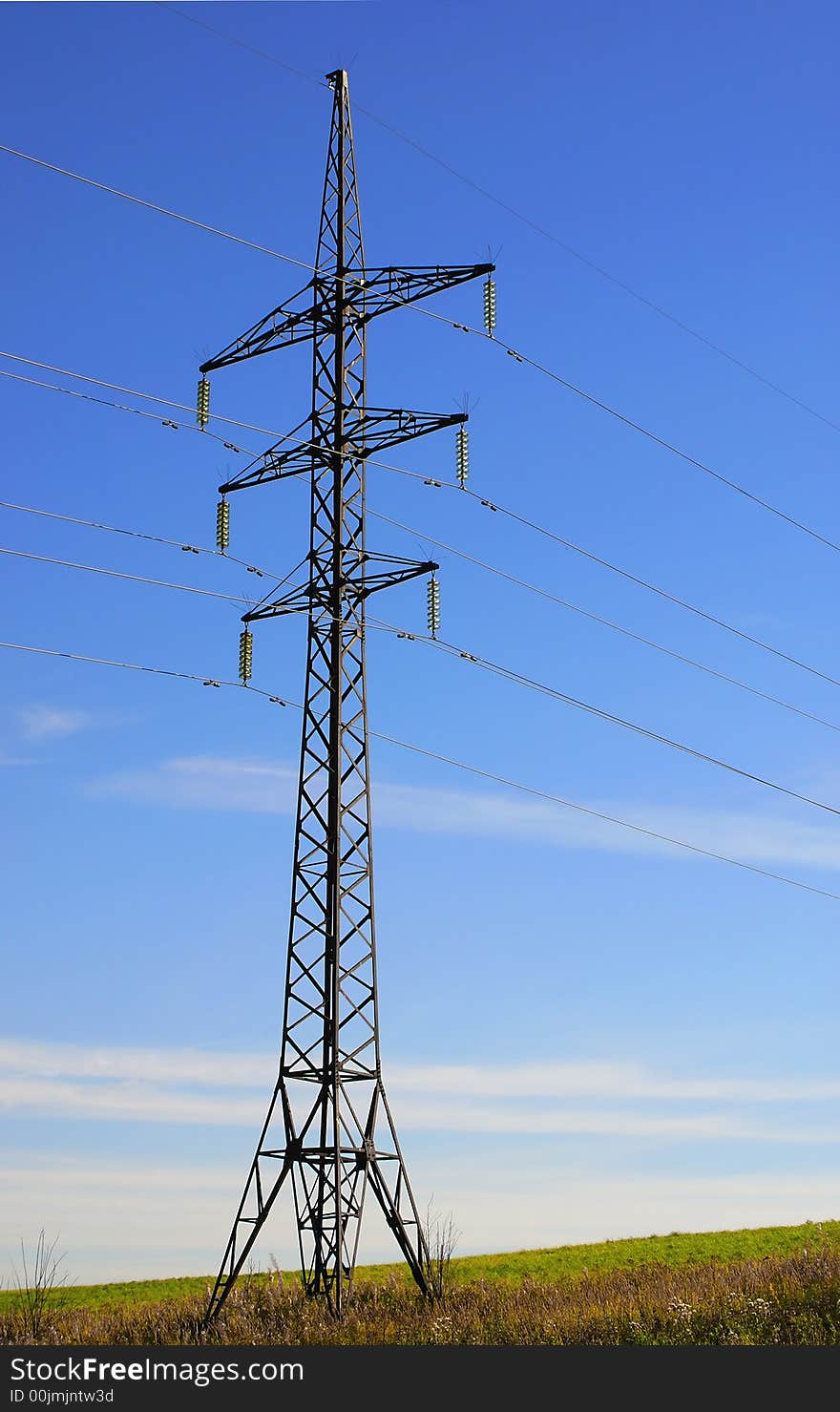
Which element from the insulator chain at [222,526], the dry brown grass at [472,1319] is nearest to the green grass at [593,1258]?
the dry brown grass at [472,1319]

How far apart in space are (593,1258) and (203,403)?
27692 millimetres

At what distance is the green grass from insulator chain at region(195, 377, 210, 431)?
19306 millimetres

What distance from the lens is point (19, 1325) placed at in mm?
26188

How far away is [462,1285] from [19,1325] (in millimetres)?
8368

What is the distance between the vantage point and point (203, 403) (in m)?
29.6

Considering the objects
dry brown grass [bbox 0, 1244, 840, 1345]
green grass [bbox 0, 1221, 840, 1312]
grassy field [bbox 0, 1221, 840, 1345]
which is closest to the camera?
dry brown grass [bbox 0, 1244, 840, 1345]

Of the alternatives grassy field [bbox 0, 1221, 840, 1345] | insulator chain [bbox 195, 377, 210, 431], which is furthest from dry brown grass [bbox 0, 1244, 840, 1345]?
insulator chain [bbox 195, 377, 210, 431]

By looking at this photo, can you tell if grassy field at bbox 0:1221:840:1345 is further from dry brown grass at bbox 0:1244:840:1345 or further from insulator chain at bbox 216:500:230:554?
insulator chain at bbox 216:500:230:554

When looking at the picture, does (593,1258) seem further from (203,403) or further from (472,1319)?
(203,403)

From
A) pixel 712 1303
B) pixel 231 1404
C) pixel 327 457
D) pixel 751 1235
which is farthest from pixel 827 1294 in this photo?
pixel 751 1235

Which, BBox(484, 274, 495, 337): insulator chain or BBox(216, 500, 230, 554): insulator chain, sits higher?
BBox(484, 274, 495, 337): insulator chain

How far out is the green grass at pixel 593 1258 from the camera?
123 ft

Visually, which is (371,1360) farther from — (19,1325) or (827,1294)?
(827,1294)

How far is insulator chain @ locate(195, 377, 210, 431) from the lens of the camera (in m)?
28.8
